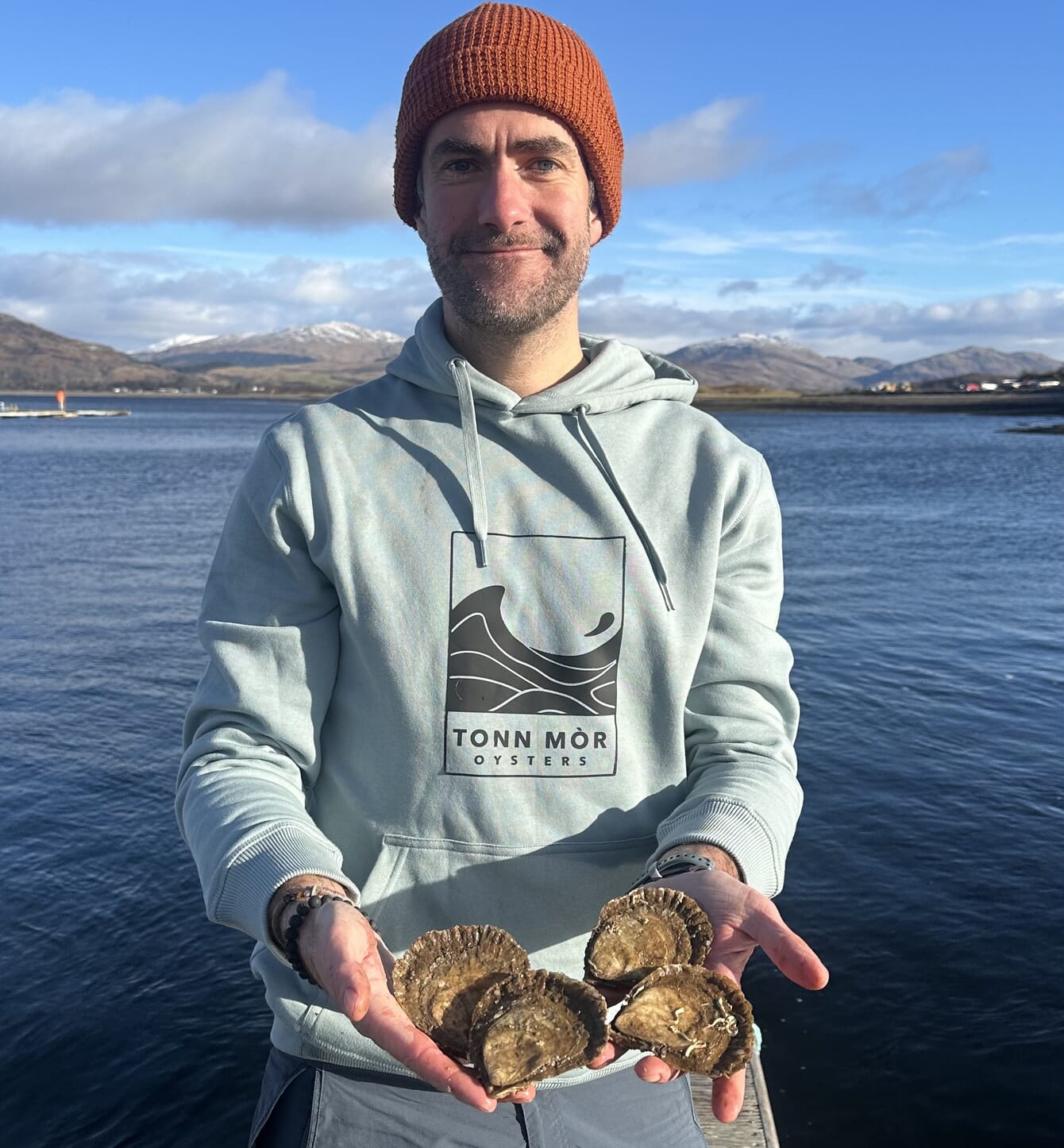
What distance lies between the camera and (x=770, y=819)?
2.72 m

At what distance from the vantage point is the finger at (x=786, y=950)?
206 centimetres

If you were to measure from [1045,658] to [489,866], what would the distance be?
14.9 m

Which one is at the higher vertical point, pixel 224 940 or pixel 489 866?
pixel 489 866

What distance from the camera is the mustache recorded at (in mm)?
2881

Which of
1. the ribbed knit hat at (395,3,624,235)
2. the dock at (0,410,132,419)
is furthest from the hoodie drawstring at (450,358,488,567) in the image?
the dock at (0,410,132,419)

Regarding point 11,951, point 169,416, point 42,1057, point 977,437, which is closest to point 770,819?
point 42,1057

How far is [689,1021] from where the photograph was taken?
241cm

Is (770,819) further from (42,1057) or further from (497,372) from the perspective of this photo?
(42,1057)

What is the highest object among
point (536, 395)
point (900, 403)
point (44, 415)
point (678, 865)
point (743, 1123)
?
point (536, 395)

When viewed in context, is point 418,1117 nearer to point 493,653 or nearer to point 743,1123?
point 493,653

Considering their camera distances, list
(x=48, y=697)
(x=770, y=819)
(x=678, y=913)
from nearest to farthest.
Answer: (x=678, y=913) → (x=770, y=819) → (x=48, y=697)

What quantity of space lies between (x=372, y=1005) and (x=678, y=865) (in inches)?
32.0

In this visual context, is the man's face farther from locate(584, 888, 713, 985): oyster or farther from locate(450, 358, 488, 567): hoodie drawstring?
locate(584, 888, 713, 985): oyster

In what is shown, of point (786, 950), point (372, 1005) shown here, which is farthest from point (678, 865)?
point (372, 1005)
